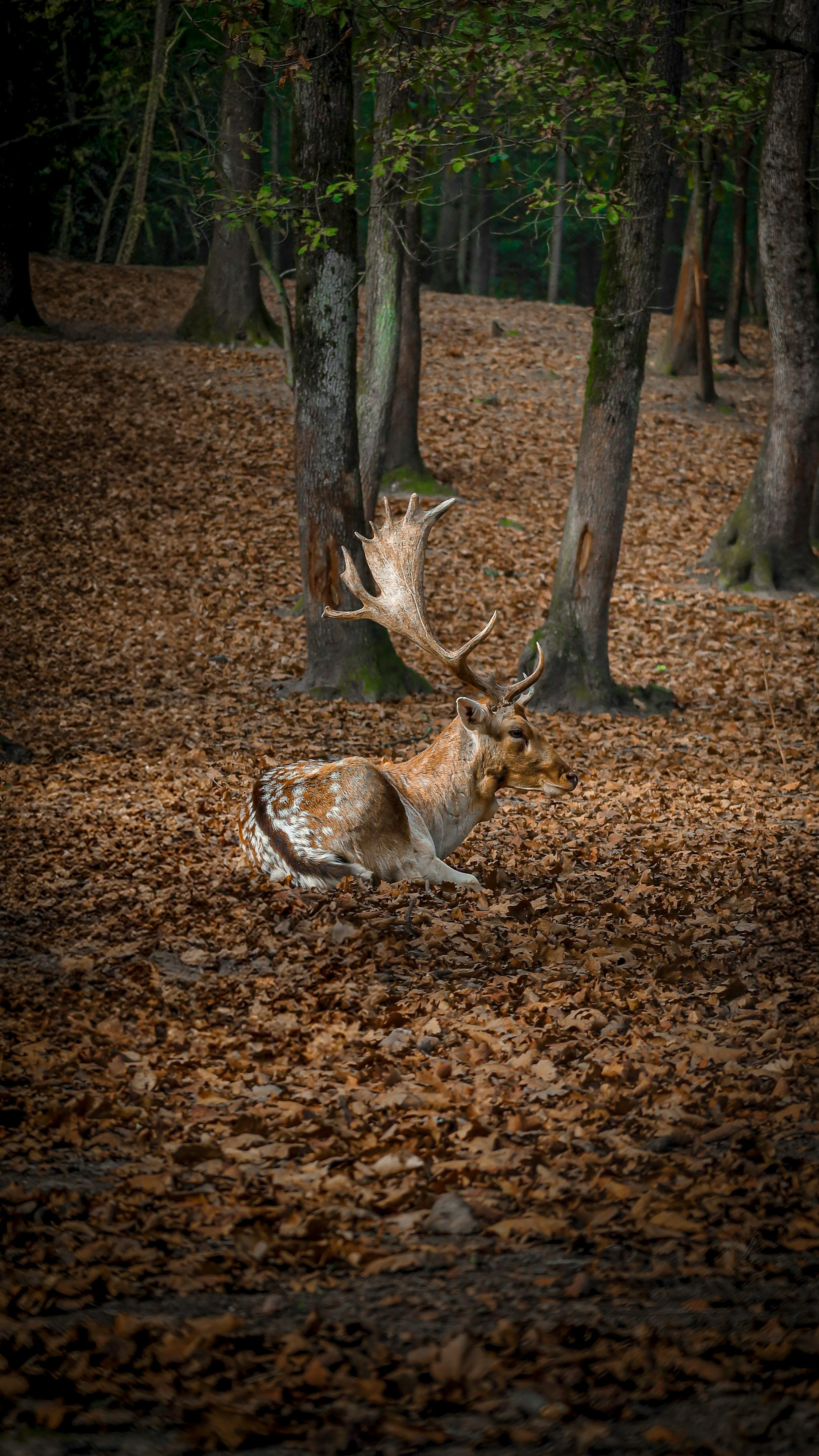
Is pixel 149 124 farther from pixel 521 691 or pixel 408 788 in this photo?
pixel 408 788

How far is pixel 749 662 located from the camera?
1332 cm

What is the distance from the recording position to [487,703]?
729 centimetres

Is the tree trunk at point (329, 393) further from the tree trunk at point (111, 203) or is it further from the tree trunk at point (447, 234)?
the tree trunk at point (111, 203)

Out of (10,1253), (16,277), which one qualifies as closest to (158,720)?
(10,1253)

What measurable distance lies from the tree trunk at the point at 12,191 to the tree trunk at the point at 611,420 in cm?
1182

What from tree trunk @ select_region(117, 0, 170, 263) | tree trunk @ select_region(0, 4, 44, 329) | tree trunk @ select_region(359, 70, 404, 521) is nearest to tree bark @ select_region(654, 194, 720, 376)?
tree trunk @ select_region(117, 0, 170, 263)

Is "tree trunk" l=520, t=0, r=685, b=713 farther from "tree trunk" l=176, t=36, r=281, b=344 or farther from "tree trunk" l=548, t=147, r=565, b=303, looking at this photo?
"tree trunk" l=548, t=147, r=565, b=303

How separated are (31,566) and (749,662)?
325 inches

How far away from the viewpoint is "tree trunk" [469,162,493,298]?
33750 mm

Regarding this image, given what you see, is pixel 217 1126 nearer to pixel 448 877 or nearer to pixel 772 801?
pixel 448 877

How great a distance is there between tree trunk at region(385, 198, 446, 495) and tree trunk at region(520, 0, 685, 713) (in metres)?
5.70

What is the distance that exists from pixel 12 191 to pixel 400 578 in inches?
591

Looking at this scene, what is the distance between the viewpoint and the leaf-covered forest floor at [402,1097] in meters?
3.06

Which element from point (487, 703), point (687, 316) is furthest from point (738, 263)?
point (487, 703)
